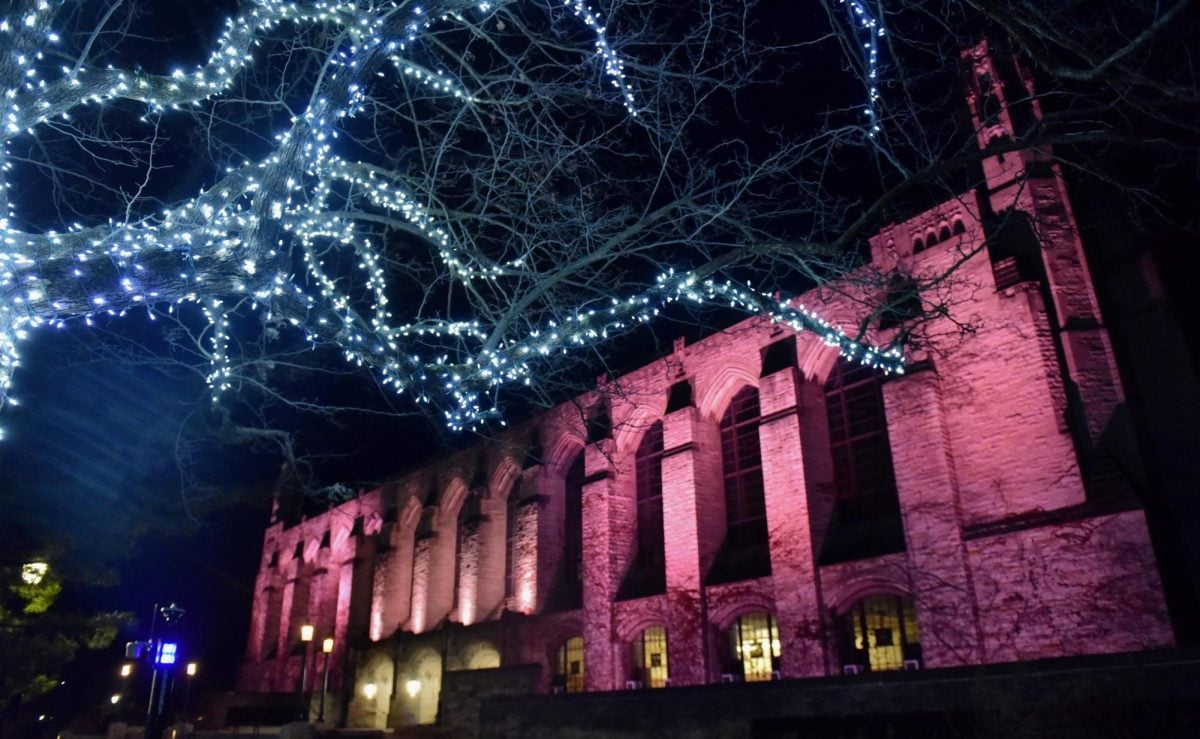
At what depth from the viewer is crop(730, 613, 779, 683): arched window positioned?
16484mm

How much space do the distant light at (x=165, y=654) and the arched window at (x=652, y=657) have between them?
978cm

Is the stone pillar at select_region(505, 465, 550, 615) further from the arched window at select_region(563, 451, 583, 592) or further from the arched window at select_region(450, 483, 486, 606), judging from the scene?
the arched window at select_region(450, 483, 486, 606)

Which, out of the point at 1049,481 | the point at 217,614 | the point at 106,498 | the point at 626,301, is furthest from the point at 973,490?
the point at 217,614

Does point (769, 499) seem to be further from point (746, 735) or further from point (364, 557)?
point (364, 557)

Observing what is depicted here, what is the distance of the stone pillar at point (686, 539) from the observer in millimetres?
17219

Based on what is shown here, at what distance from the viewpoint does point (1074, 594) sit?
39.4 ft

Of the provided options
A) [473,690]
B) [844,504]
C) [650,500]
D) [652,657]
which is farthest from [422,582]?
[844,504]

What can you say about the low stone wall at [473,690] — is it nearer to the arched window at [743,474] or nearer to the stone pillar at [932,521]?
the arched window at [743,474]

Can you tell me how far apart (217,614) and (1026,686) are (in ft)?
135

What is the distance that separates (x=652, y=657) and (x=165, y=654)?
1018 cm

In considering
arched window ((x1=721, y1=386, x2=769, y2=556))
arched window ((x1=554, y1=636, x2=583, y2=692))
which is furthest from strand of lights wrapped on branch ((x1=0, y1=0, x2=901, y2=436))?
arched window ((x1=554, y1=636, x2=583, y2=692))

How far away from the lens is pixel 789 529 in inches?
633

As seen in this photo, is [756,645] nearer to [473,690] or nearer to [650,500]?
[650,500]

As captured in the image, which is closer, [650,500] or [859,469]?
[859,469]
